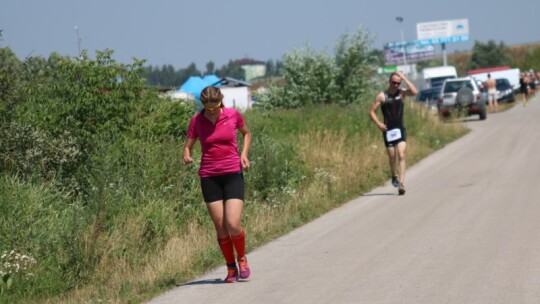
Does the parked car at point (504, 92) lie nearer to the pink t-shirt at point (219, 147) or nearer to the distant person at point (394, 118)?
the distant person at point (394, 118)

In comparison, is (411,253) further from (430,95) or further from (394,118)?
(430,95)

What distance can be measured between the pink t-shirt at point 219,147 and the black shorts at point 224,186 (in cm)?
5

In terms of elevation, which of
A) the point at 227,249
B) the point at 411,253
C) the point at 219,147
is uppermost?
the point at 219,147

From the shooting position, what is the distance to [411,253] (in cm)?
1077

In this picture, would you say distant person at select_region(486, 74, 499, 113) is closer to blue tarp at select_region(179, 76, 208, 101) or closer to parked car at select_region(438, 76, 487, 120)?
parked car at select_region(438, 76, 487, 120)

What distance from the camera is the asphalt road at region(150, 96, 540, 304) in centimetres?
Answer: 871

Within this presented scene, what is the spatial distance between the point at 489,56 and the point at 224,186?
125 metres

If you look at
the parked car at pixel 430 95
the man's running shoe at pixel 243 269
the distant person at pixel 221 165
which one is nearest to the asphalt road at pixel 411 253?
the man's running shoe at pixel 243 269

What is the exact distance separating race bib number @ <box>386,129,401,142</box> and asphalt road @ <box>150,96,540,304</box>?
3.11 feet

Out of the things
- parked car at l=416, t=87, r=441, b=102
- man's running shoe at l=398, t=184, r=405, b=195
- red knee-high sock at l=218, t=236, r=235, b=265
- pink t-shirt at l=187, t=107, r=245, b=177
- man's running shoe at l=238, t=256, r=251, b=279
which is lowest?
parked car at l=416, t=87, r=441, b=102

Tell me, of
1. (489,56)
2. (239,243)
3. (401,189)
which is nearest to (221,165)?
(239,243)

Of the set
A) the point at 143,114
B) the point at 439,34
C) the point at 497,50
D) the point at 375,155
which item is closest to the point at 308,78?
the point at 375,155

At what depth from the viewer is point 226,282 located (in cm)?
997

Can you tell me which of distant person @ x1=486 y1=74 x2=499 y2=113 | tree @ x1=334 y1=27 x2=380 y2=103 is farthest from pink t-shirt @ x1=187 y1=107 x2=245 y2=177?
distant person @ x1=486 y1=74 x2=499 y2=113
